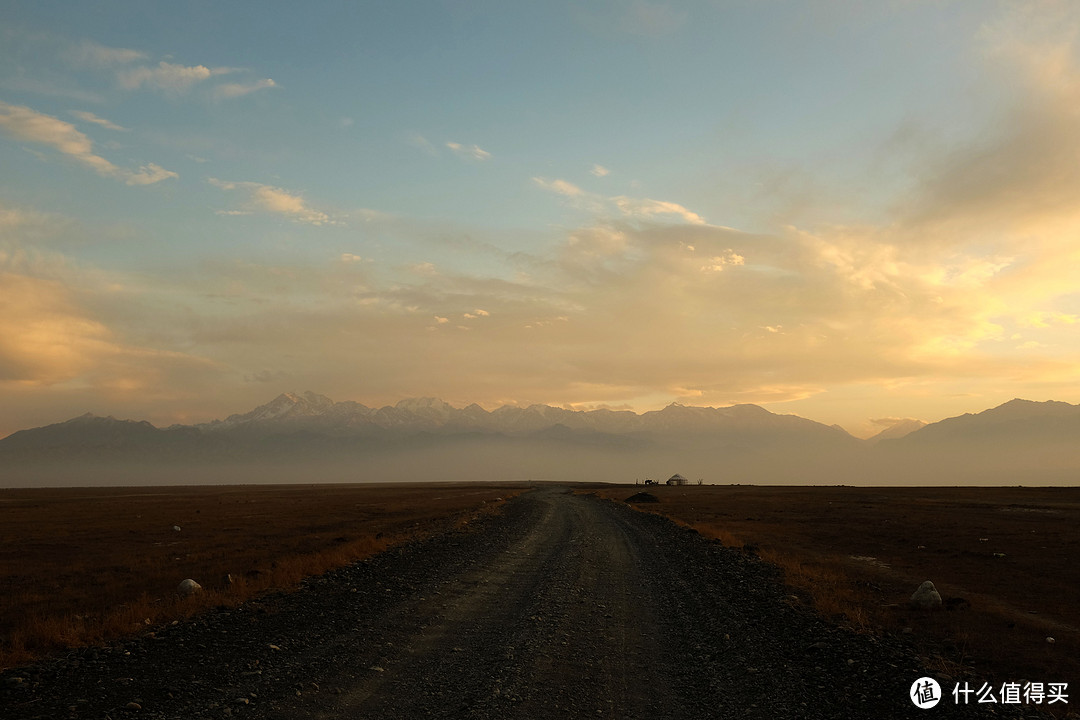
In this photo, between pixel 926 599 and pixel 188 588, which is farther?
pixel 188 588

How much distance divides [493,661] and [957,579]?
2227cm

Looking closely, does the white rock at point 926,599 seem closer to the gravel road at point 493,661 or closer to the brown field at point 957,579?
the brown field at point 957,579

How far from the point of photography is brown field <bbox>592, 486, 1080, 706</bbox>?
1316 centimetres

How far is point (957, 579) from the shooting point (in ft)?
79.1

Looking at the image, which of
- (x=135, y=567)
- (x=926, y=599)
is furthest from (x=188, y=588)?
(x=926, y=599)

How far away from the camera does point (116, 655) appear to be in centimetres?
1212

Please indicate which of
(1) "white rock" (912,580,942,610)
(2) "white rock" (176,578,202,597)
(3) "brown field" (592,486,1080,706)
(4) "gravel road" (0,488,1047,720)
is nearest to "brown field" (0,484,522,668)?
(2) "white rock" (176,578,202,597)

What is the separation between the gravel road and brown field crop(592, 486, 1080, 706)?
189 cm

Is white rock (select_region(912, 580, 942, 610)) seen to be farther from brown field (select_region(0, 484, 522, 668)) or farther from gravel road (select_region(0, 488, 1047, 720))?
brown field (select_region(0, 484, 522, 668))

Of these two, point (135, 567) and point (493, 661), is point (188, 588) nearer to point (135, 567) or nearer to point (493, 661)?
point (135, 567)

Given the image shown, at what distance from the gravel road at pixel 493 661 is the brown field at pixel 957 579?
6.19ft

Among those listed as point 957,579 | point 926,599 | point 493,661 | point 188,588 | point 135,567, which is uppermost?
point 493,661

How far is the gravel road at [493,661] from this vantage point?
9.51m

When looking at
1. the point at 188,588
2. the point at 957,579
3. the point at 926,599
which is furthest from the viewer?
the point at 957,579
